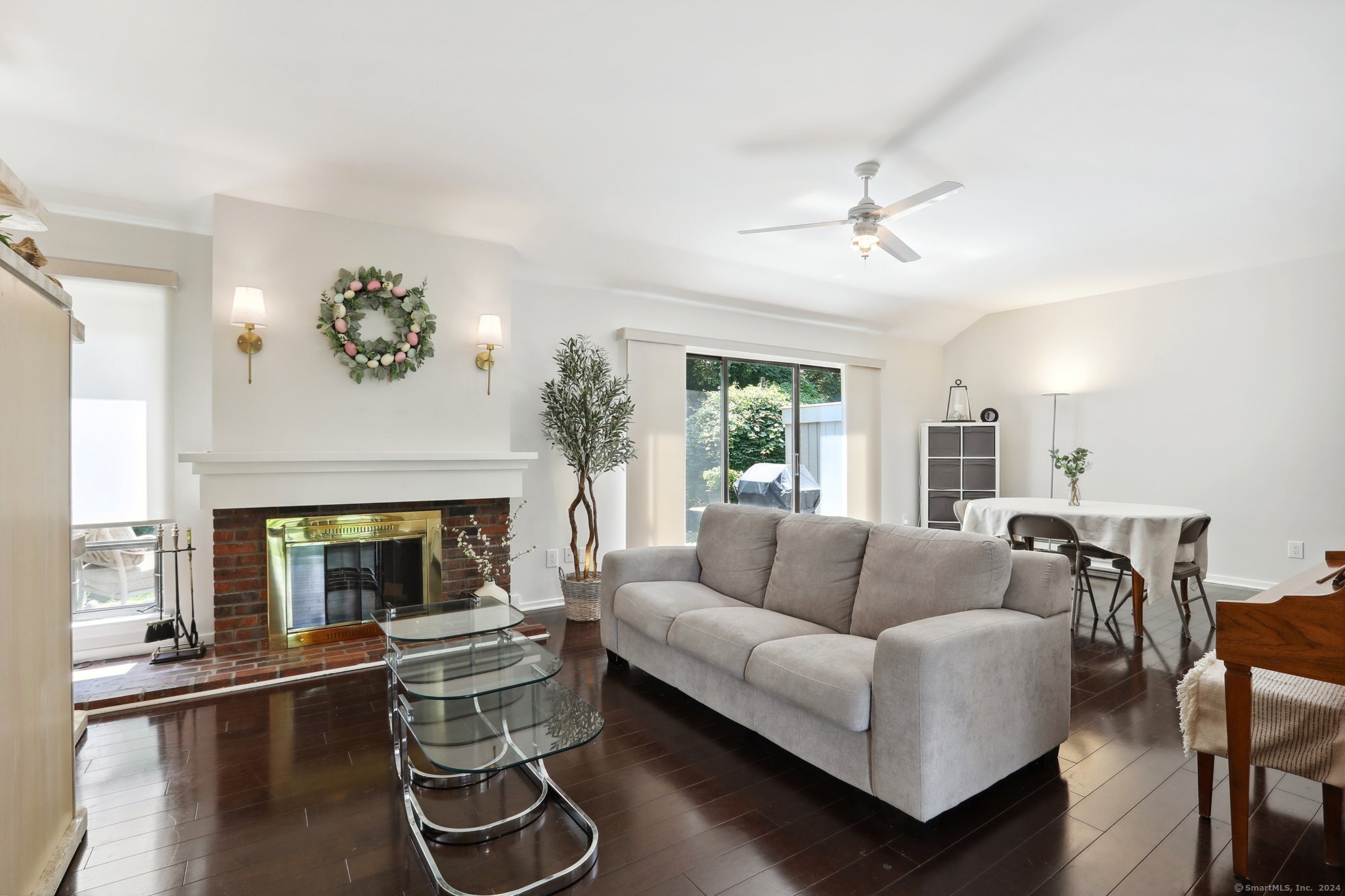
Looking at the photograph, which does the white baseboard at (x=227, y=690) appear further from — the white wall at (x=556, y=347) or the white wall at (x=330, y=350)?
the white wall at (x=556, y=347)

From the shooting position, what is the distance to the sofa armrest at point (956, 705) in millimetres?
1909

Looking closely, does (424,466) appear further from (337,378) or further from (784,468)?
(784,468)

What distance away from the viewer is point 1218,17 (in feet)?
7.46

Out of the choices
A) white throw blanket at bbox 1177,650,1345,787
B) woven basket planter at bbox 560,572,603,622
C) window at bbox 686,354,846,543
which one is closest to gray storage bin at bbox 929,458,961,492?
window at bbox 686,354,846,543

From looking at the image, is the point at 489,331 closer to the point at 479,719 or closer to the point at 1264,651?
the point at 479,719

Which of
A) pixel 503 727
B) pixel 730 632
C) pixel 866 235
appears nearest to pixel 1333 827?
pixel 730 632

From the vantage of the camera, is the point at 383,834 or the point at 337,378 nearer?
the point at 383,834

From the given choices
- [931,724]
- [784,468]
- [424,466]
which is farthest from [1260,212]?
[424,466]

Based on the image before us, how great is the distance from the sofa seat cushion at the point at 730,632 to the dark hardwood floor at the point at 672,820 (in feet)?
1.15

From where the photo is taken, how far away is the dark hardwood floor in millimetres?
1765

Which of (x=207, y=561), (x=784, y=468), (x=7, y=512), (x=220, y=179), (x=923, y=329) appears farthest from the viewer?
(x=923, y=329)

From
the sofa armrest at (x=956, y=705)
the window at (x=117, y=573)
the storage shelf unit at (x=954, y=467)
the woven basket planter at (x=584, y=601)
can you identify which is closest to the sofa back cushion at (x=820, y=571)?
the sofa armrest at (x=956, y=705)

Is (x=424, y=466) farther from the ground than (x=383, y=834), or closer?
farther from the ground

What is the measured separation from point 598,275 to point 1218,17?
12.0 feet
